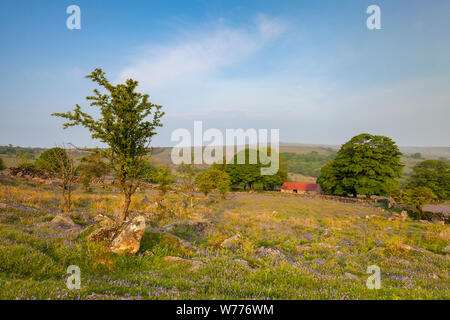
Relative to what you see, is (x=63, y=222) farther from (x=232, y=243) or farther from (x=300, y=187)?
(x=300, y=187)

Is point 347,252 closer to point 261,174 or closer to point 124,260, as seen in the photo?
point 124,260

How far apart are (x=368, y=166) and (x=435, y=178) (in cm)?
2159

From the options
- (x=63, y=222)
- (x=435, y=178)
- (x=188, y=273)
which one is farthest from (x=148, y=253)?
(x=435, y=178)

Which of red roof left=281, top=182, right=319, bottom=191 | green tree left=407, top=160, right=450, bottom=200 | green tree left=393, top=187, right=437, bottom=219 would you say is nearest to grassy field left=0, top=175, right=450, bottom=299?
green tree left=393, top=187, right=437, bottom=219

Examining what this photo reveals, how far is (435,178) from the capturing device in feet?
166

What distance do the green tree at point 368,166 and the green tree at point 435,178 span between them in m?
11.0

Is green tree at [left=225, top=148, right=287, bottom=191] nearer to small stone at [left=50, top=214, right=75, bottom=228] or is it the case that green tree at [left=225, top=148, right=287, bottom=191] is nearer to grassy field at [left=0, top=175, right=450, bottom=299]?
grassy field at [left=0, top=175, right=450, bottom=299]

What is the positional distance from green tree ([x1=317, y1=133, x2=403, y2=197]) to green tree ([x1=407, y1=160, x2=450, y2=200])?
36.0ft

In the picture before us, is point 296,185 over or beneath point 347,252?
beneath

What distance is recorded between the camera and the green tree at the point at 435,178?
49.1 meters

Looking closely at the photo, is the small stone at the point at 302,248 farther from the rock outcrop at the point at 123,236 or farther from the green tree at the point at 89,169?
the green tree at the point at 89,169

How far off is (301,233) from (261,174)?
186ft

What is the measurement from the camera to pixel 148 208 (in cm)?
2144
